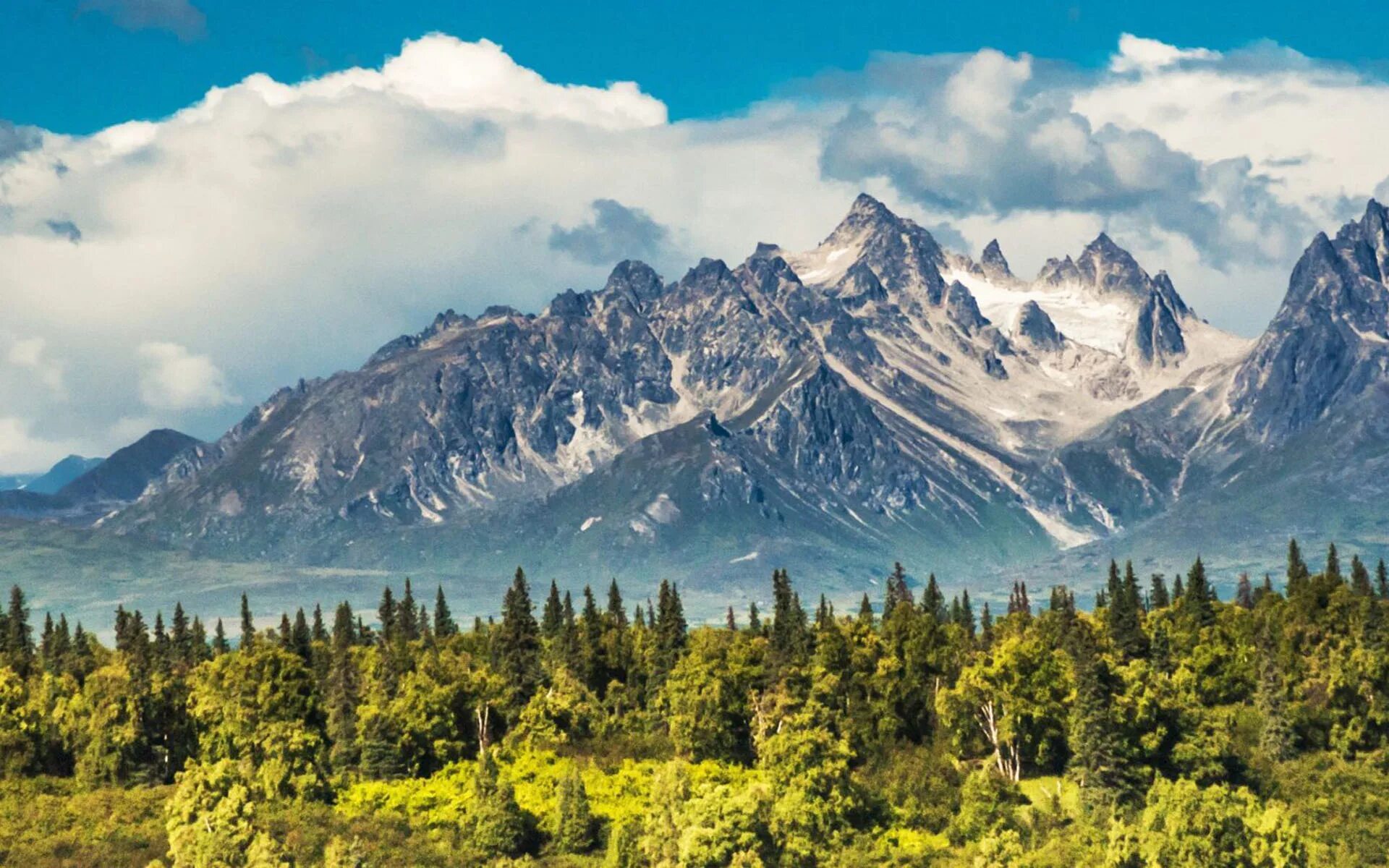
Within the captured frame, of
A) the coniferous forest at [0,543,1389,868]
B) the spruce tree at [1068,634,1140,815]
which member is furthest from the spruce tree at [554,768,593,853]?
the spruce tree at [1068,634,1140,815]

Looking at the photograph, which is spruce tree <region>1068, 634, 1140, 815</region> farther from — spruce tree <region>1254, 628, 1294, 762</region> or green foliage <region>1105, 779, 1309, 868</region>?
green foliage <region>1105, 779, 1309, 868</region>

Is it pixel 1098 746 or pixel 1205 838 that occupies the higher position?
pixel 1098 746

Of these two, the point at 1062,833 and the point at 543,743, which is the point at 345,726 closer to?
the point at 543,743

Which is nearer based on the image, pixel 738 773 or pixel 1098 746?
pixel 1098 746

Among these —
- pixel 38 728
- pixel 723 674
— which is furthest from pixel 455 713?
pixel 38 728

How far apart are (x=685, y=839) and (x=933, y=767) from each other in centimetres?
4089

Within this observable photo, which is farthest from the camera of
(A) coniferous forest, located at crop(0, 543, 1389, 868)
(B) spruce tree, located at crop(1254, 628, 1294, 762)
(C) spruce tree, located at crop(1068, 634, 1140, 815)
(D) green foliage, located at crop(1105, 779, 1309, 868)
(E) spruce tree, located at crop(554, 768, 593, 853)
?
(B) spruce tree, located at crop(1254, 628, 1294, 762)

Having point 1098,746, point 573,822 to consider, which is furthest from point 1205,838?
point 573,822

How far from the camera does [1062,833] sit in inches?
6486

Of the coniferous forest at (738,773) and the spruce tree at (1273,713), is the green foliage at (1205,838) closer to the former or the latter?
the coniferous forest at (738,773)

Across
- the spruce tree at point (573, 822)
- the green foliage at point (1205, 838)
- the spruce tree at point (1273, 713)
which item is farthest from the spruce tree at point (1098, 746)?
the spruce tree at point (573, 822)

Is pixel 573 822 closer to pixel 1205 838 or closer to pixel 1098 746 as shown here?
pixel 1098 746

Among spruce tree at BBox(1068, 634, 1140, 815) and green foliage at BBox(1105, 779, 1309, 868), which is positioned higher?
spruce tree at BBox(1068, 634, 1140, 815)

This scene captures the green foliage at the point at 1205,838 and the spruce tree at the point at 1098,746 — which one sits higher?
the spruce tree at the point at 1098,746
